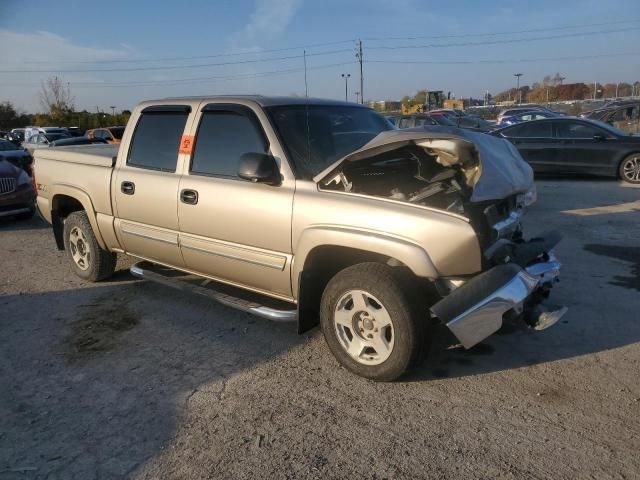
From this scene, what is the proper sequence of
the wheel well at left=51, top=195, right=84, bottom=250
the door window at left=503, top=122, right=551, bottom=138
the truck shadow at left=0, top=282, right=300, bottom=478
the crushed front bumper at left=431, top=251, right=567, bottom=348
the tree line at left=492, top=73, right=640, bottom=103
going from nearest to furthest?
the truck shadow at left=0, top=282, right=300, bottom=478
the crushed front bumper at left=431, top=251, right=567, bottom=348
the wheel well at left=51, top=195, right=84, bottom=250
the door window at left=503, top=122, right=551, bottom=138
the tree line at left=492, top=73, right=640, bottom=103

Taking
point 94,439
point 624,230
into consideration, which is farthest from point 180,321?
point 624,230

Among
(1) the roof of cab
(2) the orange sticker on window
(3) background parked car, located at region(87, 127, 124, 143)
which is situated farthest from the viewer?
(3) background parked car, located at region(87, 127, 124, 143)

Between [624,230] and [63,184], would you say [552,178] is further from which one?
[63,184]

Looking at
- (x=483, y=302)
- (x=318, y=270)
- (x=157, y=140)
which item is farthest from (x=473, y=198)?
(x=157, y=140)

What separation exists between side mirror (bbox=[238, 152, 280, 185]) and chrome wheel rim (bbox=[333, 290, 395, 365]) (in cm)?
101

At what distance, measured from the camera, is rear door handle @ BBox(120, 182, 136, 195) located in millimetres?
4824

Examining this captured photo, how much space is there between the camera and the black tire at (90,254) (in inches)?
219

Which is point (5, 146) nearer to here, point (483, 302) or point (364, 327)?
point (364, 327)

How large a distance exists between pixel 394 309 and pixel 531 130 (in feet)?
36.1

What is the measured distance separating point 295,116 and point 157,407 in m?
2.39

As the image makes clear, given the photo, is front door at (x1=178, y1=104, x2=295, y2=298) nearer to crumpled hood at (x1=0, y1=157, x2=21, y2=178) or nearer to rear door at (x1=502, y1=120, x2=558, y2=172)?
crumpled hood at (x1=0, y1=157, x2=21, y2=178)

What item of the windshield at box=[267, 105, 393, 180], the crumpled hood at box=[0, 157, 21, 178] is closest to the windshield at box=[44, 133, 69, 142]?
the crumpled hood at box=[0, 157, 21, 178]

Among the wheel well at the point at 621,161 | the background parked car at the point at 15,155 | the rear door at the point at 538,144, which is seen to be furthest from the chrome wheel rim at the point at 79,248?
the wheel well at the point at 621,161

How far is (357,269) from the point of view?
3.51 metres
